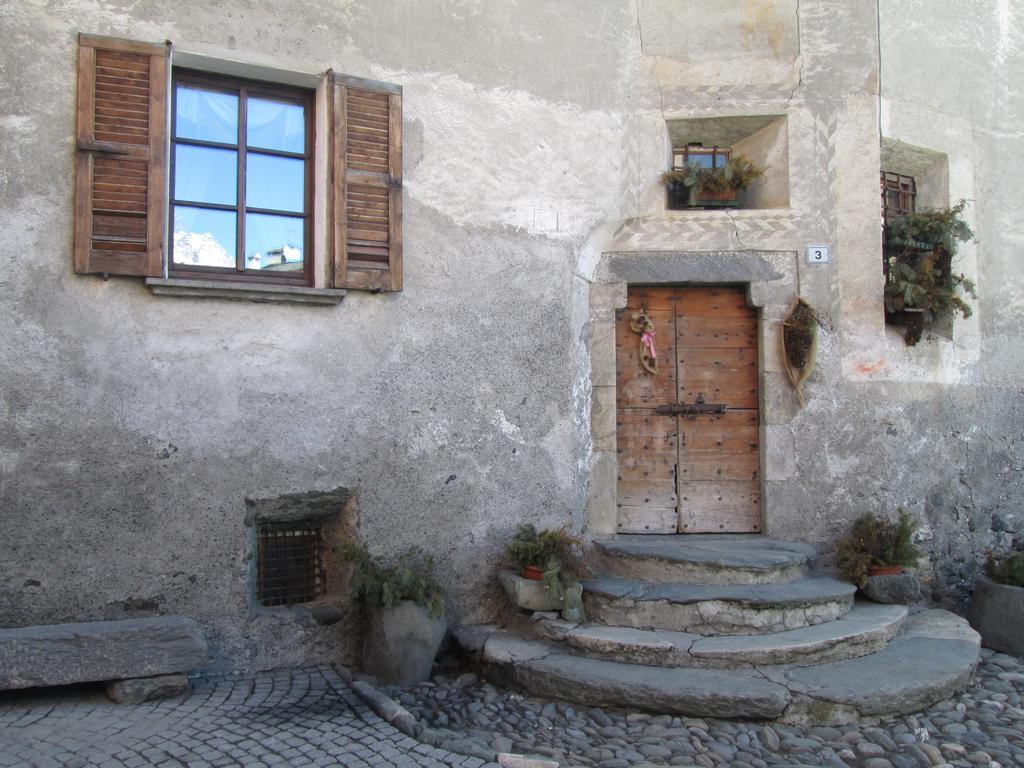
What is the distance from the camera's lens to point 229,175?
17.0 feet

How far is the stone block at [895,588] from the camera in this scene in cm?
552

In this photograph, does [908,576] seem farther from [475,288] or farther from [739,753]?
[475,288]

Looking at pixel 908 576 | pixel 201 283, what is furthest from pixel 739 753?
pixel 201 283

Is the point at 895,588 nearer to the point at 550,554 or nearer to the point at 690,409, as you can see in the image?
the point at 690,409

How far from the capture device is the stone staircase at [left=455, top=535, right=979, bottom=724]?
434cm

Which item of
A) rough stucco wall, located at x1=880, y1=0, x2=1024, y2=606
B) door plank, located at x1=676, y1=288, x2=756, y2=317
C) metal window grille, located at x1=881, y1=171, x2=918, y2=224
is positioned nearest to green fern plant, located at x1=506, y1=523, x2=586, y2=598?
door plank, located at x1=676, y1=288, x2=756, y2=317

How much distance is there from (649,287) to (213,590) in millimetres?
3718

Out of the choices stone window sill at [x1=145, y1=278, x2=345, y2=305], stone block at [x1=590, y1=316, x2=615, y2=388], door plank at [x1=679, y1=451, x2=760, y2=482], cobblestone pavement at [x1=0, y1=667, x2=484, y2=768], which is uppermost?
stone window sill at [x1=145, y1=278, x2=345, y2=305]

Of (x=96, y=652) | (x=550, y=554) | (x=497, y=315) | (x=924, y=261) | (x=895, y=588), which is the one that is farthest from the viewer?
(x=924, y=261)

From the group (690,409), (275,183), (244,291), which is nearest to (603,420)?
(690,409)

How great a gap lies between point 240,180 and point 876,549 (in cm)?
481

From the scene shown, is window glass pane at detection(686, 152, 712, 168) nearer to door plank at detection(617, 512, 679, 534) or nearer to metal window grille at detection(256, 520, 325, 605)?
door plank at detection(617, 512, 679, 534)

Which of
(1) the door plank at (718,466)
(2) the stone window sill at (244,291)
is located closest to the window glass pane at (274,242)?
(2) the stone window sill at (244,291)

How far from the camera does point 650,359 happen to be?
20.9 feet
